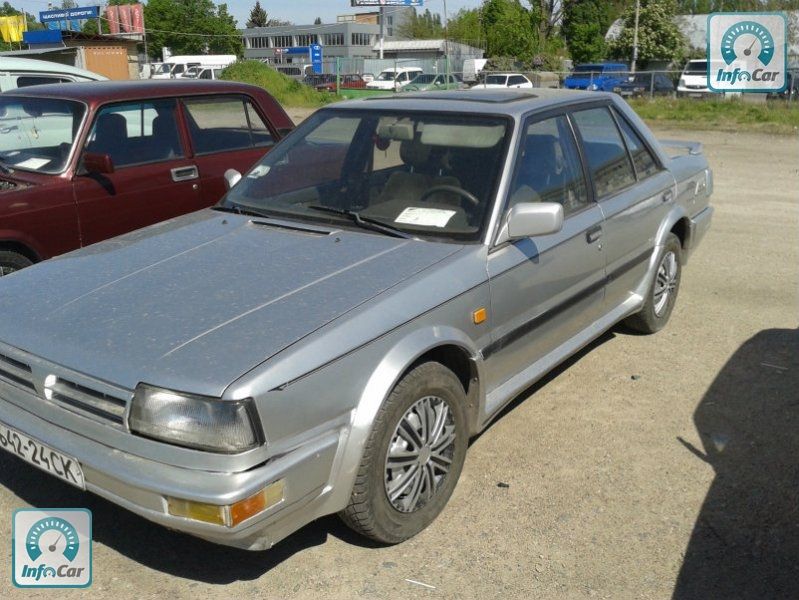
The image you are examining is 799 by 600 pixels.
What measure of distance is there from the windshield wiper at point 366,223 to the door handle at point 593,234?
1.11 meters

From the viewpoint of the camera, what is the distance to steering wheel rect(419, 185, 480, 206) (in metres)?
3.76

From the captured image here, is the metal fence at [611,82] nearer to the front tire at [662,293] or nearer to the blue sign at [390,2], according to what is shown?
the front tire at [662,293]

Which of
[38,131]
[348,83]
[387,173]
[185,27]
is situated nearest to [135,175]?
[38,131]

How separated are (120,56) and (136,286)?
23689 millimetres

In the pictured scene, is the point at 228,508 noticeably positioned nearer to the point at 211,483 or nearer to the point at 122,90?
the point at 211,483

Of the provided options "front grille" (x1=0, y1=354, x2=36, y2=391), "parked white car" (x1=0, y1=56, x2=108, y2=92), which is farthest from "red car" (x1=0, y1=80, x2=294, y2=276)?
"parked white car" (x1=0, y1=56, x2=108, y2=92)

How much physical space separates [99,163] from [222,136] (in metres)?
1.31

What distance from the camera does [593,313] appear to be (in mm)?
4531

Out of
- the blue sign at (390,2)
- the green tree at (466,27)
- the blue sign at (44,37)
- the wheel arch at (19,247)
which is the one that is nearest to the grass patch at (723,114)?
the blue sign at (44,37)

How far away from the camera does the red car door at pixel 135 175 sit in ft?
18.3

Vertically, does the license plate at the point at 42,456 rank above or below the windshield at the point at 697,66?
below

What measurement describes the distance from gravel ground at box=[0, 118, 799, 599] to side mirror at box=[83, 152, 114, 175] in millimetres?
2236

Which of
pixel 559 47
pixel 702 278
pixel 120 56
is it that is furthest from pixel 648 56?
pixel 702 278

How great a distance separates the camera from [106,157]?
544 cm
